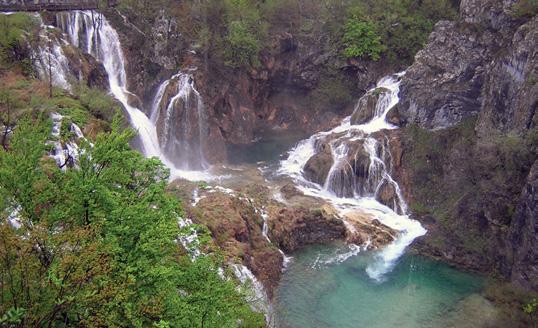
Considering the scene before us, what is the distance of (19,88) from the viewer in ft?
79.9

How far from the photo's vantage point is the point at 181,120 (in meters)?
36.6

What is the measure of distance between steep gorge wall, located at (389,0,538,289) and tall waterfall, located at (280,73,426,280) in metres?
1.03

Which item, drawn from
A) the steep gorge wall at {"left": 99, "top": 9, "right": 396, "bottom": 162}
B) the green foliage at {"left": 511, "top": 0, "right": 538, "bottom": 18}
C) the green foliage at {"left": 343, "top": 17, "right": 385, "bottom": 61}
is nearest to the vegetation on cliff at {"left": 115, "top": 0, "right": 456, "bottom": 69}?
the green foliage at {"left": 343, "top": 17, "right": 385, "bottom": 61}

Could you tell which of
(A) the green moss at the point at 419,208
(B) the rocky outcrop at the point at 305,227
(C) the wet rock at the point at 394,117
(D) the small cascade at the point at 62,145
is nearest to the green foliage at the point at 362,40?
(C) the wet rock at the point at 394,117

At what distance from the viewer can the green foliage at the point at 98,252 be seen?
963cm

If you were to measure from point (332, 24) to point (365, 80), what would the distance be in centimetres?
608

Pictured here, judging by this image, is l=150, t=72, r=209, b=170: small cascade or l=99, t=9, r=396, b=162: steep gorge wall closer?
l=150, t=72, r=209, b=170: small cascade

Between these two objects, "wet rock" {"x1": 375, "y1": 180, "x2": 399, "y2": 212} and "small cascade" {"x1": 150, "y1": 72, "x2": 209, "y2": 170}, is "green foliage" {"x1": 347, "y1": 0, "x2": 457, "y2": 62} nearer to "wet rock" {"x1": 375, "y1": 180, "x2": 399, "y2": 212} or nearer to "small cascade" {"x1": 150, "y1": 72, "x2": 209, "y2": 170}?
"wet rock" {"x1": 375, "y1": 180, "x2": 399, "y2": 212}

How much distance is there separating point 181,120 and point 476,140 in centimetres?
2076

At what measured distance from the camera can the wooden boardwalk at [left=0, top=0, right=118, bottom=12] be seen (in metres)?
33.3

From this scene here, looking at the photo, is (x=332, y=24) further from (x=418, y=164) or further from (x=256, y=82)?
(x=418, y=164)

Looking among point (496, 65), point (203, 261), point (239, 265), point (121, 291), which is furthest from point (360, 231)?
point (121, 291)

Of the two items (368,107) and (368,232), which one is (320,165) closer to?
(368,107)

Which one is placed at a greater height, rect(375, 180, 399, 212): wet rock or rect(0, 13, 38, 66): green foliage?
rect(0, 13, 38, 66): green foliage
